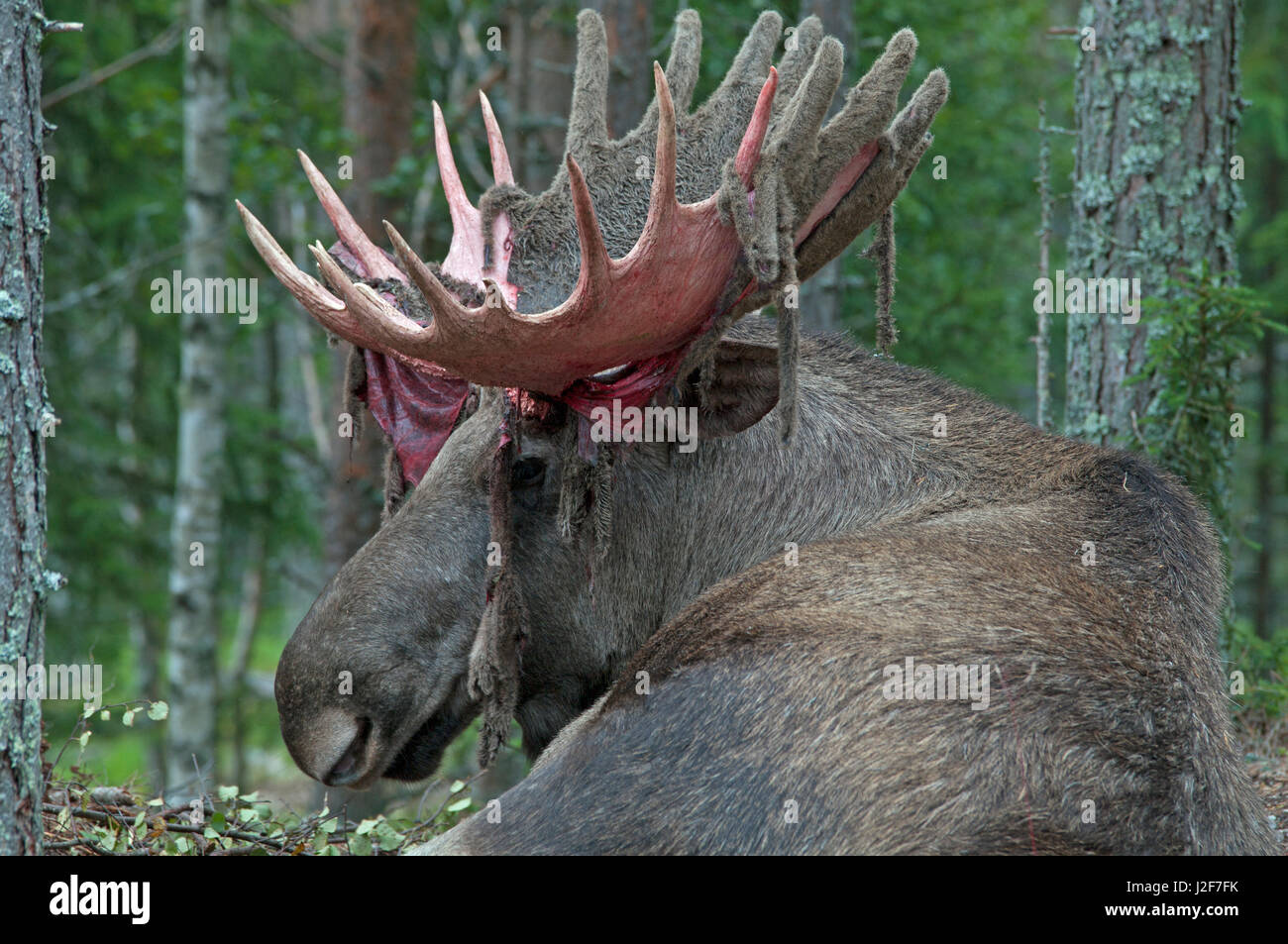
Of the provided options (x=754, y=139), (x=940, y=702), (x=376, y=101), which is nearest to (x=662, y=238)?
(x=754, y=139)

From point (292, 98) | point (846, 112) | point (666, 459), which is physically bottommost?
point (666, 459)

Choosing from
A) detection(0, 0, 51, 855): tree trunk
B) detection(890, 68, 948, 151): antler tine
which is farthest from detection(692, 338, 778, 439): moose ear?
detection(0, 0, 51, 855): tree trunk

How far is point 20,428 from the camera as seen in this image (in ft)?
10.8

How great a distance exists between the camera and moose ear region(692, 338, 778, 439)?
458cm

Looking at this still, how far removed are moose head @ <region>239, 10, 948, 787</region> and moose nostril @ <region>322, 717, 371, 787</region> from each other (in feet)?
0.03

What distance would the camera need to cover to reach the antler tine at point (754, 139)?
3.92m

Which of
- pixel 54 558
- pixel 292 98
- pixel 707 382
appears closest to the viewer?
pixel 707 382

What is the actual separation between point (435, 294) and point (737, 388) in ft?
3.98

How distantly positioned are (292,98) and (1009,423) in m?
11.7

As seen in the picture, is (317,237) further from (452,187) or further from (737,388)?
(737,388)
